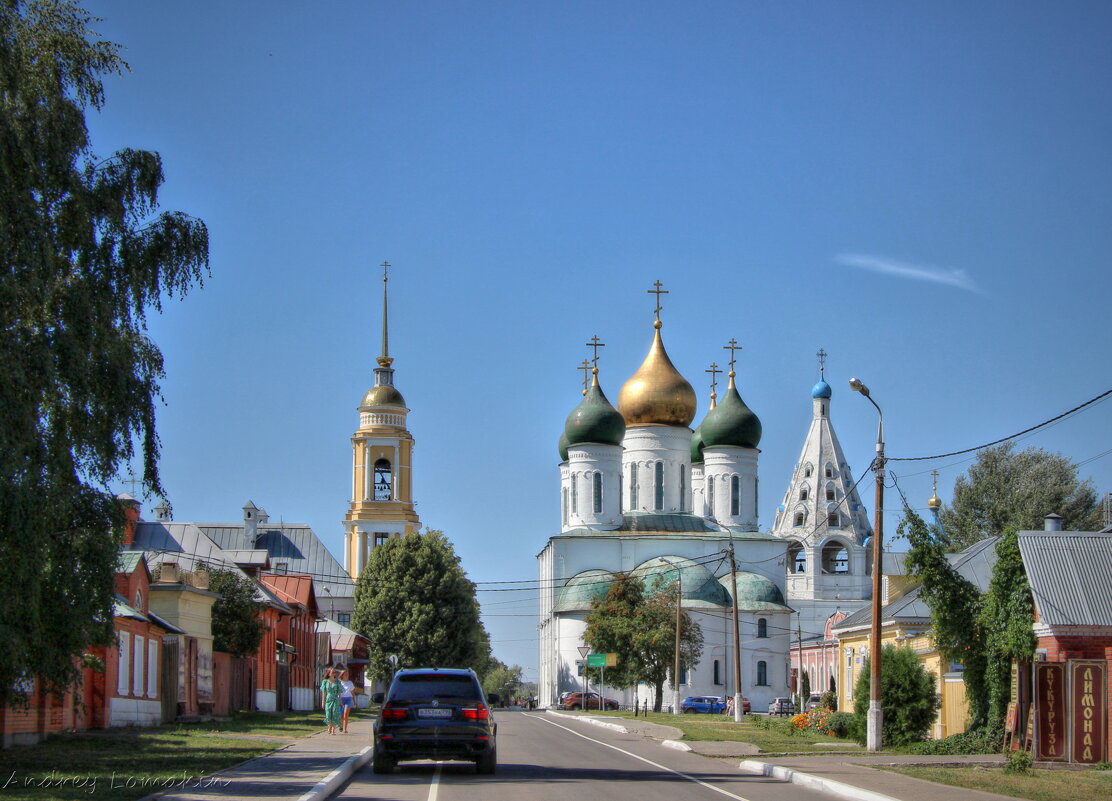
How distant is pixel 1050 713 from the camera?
2281cm

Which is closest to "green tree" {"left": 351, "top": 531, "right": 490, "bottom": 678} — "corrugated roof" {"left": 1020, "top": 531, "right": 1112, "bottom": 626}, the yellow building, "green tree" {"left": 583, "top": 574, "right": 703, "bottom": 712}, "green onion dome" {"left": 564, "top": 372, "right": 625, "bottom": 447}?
"green tree" {"left": 583, "top": 574, "right": 703, "bottom": 712}

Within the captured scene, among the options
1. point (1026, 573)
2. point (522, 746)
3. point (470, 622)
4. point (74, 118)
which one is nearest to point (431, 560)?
point (470, 622)

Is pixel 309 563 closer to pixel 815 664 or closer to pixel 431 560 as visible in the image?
pixel 431 560

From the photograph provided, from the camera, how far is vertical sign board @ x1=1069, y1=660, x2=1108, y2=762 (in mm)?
22500

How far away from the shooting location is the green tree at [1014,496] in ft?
230

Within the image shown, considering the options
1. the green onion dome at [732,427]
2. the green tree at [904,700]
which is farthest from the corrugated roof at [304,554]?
the green tree at [904,700]

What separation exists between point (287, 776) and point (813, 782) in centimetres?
682

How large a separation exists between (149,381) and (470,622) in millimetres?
52719

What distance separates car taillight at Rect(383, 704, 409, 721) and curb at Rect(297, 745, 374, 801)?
91cm

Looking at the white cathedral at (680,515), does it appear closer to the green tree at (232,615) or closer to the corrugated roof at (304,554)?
the corrugated roof at (304,554)

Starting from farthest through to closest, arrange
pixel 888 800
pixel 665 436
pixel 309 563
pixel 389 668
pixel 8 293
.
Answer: pixel 309 563
pixel 665 436
pixel 389 668
pixel 8 293
pixel 888 800

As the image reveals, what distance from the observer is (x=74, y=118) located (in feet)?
60.8

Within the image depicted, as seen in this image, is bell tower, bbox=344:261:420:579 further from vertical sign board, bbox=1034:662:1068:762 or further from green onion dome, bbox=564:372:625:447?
vertical sign board, bbox=1034:662:1068:762

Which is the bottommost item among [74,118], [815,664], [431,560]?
[815,664]
